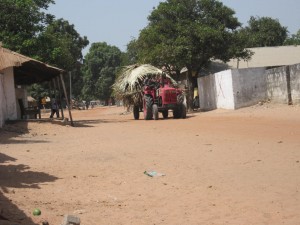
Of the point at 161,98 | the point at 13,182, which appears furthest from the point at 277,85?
the point at 13,182

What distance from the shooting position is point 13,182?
23.4 ft

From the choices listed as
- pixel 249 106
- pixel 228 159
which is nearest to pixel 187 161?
pixel 228 159

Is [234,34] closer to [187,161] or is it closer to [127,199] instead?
[187,161]

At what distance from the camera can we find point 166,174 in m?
7.79

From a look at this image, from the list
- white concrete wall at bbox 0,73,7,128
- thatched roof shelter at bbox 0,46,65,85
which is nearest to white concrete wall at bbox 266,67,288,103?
thatched roof shelter at bbox 0,46,65,85

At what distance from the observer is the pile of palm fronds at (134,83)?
2389cm

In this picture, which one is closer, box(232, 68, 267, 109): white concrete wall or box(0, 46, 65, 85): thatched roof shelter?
box(0, 46, 65, 85): thatched roof shelter

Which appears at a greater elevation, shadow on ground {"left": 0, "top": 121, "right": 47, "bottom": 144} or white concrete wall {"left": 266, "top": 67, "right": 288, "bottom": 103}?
white concrete wall {"left": 266, "top": 67, "right": 288, "bottom": 103}

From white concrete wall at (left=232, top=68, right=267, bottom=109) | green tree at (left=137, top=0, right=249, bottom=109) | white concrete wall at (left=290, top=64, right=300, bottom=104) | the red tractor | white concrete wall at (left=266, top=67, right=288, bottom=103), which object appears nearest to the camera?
white concrete wall at (left=290, top=64, right=300, bottom=104)

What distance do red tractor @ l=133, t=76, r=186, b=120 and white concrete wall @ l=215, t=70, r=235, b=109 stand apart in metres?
3.91

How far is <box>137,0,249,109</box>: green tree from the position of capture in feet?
91.8

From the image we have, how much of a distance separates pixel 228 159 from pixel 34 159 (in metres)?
4.27

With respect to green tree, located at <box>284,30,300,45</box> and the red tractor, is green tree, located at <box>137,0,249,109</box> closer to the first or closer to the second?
the red tractor

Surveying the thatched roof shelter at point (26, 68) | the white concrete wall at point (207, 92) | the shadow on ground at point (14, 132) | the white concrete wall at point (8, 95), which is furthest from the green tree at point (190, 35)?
the shadow on ground at point (14, 132)
